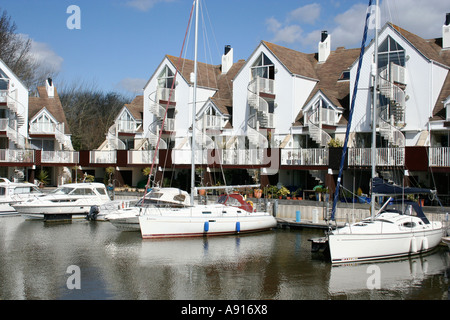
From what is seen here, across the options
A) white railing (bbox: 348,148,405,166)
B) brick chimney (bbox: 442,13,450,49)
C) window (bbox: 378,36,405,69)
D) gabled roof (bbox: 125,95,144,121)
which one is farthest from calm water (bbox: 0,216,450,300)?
gabled roof (bbox: 125,95,144,121)

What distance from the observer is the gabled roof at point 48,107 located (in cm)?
5200

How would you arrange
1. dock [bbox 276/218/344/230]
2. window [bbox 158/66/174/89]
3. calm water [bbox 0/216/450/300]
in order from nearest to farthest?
calm water [bbox 0/216/450/300]
dock [bbox 276/218/344/230]
window [bbox 158/66/174/89]

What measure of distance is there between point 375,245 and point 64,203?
22491mm

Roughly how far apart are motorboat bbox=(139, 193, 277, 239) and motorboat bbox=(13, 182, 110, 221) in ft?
30.3

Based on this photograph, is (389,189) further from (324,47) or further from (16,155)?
(16,155)

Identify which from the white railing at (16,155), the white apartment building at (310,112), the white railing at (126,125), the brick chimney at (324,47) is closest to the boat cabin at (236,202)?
the white apartment building at (310,112)

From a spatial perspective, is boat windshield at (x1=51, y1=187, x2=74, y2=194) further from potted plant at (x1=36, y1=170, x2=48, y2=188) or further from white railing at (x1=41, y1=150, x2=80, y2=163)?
white railing at (x1=41, y1=150, x2=80, y2=163)

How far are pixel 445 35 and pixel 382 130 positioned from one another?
9865 millimetres

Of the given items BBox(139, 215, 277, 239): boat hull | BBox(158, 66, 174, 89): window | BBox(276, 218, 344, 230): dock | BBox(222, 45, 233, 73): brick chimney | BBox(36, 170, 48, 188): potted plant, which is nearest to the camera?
BBox(139, 215, 277, 239): boat hull

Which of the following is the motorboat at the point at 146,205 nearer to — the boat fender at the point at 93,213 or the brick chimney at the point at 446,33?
the boat fender at the point at 93,213

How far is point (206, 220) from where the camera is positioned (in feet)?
97.2

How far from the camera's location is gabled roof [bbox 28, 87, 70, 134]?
5200 cm

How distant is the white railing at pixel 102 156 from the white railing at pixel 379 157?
74.4ft

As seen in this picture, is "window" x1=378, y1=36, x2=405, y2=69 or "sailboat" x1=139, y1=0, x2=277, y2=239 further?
"window" x1=378, y1=36, x2=405, y2=69
